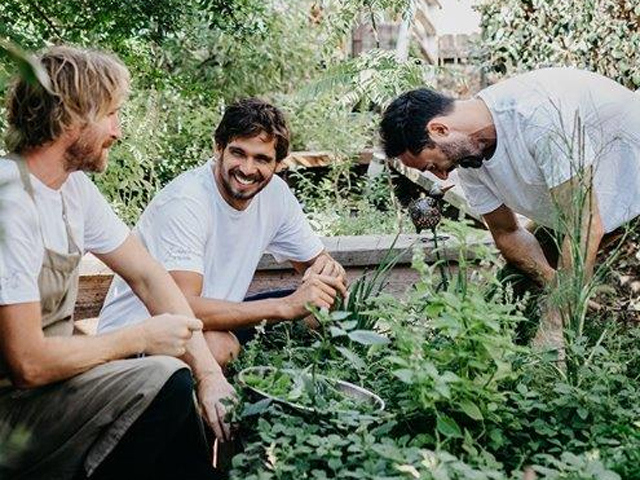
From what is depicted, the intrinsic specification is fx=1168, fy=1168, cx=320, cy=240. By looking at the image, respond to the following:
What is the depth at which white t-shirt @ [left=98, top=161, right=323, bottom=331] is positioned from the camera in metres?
3.76

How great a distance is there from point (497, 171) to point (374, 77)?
359 centimetres

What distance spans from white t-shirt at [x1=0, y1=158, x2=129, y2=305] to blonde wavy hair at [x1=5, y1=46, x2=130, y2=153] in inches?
4.1

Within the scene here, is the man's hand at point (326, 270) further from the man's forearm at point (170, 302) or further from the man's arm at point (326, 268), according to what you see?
the man's forearm at point (170, 302)

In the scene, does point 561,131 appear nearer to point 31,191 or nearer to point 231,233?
point 231,233

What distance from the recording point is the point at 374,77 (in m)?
7.63

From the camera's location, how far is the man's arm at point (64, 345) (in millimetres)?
2783

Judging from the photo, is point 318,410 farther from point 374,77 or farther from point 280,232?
point 374,77

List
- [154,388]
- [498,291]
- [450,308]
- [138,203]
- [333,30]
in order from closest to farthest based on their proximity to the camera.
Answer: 1. [450,308]
2. [154,388]
3. [498,291]
4. [138,203]
5. [333,30]

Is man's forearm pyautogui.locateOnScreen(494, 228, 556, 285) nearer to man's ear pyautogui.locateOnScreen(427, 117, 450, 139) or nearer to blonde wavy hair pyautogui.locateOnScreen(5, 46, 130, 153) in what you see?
man's ear pyautogui.locateOnScreen(427, 117, 450, 139)

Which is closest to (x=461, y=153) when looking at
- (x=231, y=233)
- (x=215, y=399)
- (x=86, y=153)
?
(x=231, y=233)

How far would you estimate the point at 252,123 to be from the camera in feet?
12.8

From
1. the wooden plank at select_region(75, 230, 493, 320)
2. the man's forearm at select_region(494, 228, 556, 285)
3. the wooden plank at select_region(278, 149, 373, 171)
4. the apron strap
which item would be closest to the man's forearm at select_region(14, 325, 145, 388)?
the apron strap

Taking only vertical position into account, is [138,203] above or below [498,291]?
below

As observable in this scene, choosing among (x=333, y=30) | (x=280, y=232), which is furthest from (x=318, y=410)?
(x=333, y=30)
